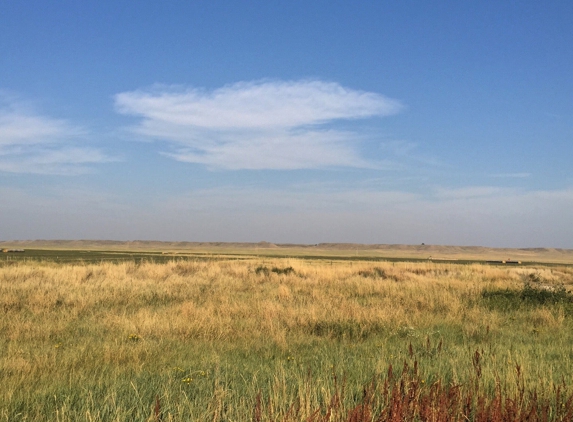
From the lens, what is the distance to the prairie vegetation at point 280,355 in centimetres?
418

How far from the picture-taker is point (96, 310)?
42.0ft

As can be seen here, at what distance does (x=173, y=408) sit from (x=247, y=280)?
60.0ft

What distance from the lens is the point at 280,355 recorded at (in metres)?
7.59

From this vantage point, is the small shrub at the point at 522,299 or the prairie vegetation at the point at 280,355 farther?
the small shrub at the point at 522,299

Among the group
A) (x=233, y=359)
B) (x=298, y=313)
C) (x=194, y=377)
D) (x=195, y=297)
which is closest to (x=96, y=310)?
(x=195, y=297)

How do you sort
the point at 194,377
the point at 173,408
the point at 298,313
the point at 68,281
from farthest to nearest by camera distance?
1. the point at 68,281
2. the point at 298,313
3. the point at 194,377
4. the point at 173,408

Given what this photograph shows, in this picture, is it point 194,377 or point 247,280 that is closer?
point 194,377

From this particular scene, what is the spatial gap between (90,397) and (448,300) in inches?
491

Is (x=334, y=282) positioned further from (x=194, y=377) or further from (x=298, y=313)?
(x=194, y=377)

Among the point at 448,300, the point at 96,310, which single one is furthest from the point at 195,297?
the point at 448,300

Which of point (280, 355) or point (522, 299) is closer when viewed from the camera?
point (280, 355)

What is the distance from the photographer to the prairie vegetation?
4176 mm

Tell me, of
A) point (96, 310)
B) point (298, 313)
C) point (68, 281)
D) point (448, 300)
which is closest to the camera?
point (298, 313)

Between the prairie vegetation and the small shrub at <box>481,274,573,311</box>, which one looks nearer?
the prairie vegetation
